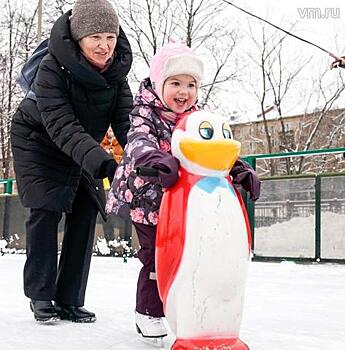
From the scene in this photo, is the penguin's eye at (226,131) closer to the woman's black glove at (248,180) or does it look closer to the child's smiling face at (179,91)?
the woman's black glove at (248,180)

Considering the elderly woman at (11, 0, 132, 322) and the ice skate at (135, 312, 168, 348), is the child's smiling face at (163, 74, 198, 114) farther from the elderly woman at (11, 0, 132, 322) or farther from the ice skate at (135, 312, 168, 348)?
the ice skate at (135, 312, 168, 348)

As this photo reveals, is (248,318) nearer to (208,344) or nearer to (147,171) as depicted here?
(208,344)

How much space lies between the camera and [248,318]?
2.98 metres

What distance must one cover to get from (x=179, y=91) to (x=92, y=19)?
2.11ft

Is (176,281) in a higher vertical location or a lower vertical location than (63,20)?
lower

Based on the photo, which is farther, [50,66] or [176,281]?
[50,66]

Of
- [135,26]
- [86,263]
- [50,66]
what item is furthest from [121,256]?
[135,26]

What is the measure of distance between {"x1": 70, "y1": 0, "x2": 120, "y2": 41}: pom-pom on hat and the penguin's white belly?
1122mm

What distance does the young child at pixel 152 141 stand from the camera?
92.3 inches

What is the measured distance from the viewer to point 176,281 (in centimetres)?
194

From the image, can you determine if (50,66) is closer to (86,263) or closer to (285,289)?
(86,263)

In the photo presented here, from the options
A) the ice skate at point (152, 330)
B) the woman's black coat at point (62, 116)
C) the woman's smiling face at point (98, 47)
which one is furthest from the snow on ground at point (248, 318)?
the woman's smiling face at point (98, 47)

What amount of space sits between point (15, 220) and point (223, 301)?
7.95 meters

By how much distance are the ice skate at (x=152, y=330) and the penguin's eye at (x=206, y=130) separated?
77 cm
